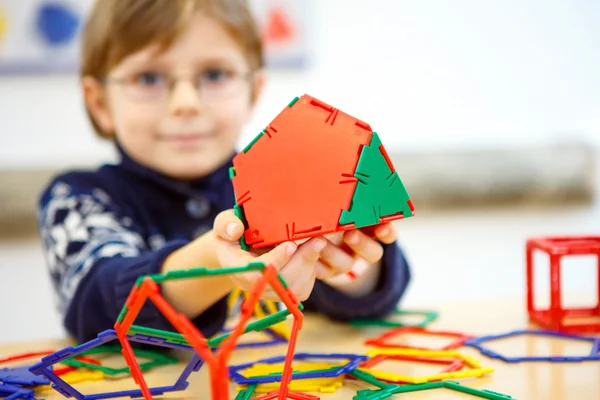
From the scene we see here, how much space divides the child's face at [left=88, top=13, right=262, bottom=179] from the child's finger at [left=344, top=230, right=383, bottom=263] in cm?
39

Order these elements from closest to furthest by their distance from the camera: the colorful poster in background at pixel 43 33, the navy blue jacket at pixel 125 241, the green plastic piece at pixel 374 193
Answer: the green plastic piece at pixel 374 193 → the navy blue jacket at pixel 125 241 → the colorful poster in background at pixel 43 33

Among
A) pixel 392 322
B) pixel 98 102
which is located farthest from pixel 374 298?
pixel 98 102

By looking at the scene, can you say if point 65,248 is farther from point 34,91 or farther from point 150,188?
point 34,91

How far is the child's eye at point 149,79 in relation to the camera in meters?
0.86

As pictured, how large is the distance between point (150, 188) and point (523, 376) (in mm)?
568

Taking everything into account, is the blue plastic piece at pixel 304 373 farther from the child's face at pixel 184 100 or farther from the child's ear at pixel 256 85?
the child's ear at pixel 256 85

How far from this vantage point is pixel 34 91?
150 centimetres

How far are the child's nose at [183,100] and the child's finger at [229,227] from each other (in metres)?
0.37

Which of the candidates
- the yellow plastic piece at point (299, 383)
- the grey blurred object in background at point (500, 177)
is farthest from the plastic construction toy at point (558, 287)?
the grey blurred object in background at point (500, 177)

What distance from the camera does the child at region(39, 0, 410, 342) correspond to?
28.7 inches

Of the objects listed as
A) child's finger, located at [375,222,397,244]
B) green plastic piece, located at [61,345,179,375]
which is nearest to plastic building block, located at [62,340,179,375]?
green plastic piece, located at [61,345,179,375]

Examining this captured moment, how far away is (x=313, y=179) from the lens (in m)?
0.46

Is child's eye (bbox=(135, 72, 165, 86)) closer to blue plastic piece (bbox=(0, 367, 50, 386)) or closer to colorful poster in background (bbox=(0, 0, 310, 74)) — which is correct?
blue plastic piece (bbox=(0, 367, 50, 386))

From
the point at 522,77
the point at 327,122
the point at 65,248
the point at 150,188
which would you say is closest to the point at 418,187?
the point at 522,77
